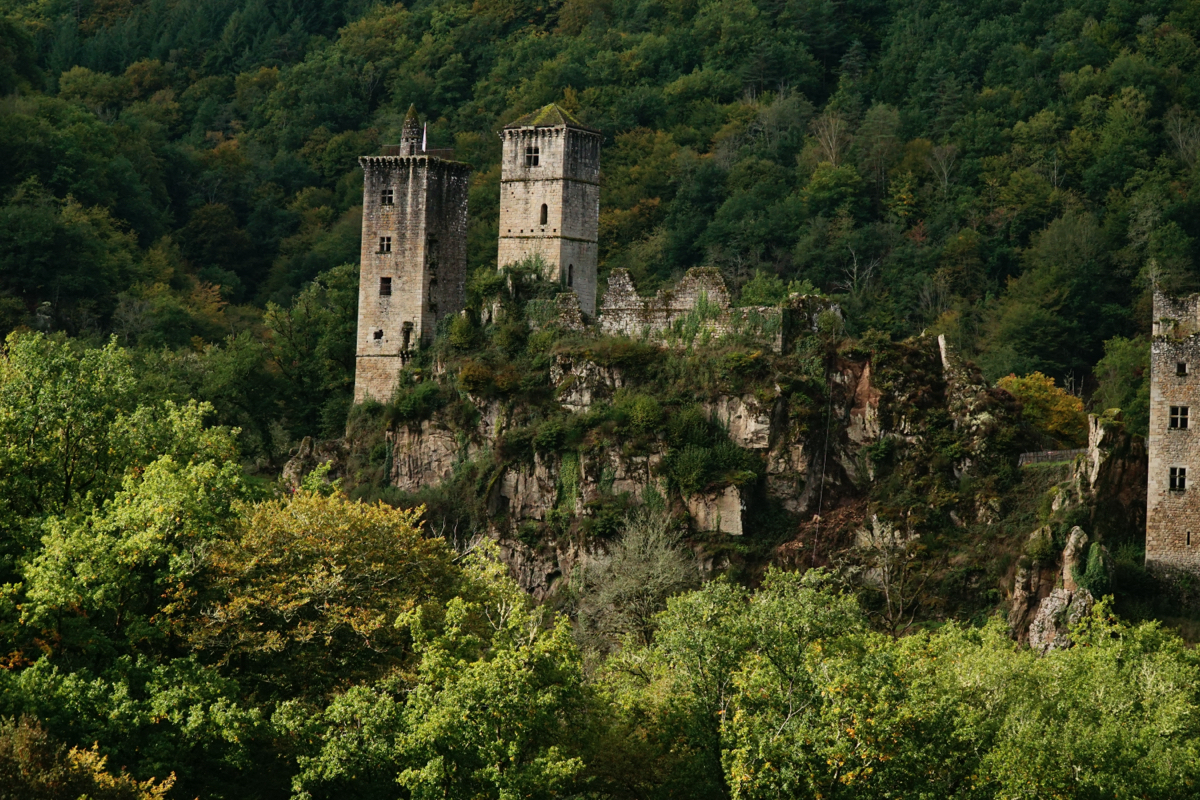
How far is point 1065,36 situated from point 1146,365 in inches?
1313

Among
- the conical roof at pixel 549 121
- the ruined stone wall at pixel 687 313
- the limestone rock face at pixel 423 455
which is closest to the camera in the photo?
the ruined stone wall at pixel 687 313

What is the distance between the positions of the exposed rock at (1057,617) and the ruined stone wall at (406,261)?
2121cm

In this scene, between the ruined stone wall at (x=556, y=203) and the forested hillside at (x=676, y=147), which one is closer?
the ruined stone wall at (x=556, y=203)

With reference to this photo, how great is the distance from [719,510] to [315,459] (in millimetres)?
12349

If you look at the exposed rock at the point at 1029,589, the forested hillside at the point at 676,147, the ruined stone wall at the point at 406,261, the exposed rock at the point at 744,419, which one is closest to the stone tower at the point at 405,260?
the ruined stone wall at the point at 406,261

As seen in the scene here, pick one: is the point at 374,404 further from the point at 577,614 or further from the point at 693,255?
the point at 693,255

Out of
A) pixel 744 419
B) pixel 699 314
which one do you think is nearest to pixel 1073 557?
pixel 744 419

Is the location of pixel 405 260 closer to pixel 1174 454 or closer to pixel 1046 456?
pixel 1046 456

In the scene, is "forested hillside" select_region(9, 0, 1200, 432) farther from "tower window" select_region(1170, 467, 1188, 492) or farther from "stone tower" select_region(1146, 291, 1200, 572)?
"tower window" select_region(1170, 467, 1188, 492)

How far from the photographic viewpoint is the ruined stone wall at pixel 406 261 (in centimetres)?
6900

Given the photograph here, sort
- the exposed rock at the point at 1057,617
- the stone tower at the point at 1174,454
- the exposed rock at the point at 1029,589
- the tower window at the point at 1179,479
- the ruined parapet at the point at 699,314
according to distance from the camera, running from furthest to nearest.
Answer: the ruined parapet at the point at 699,314 < the tower window at the point at 1179,479 < the stone tower at the point at 1174,454 < the exposed rock at the point at 1029,589 < the exposed rock at the point at 1057,617

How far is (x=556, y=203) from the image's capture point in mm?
68562

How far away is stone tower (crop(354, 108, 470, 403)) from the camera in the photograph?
6900 centimetres

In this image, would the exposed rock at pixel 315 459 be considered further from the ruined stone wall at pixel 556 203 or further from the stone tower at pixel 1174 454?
the stone tower at pixel 1174 454
